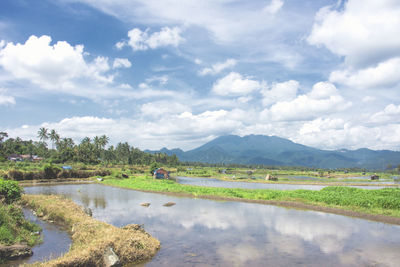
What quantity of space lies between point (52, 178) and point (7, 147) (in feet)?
310

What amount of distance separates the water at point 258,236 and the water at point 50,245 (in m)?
5.21

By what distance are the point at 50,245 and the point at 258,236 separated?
15952 millimetres

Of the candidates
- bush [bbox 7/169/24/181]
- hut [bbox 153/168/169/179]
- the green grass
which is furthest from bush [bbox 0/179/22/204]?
hut [bbox 153/168/169/179]

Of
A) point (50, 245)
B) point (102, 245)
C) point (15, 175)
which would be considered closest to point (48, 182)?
point (15, 175)

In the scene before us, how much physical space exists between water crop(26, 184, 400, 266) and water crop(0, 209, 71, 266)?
205 inches

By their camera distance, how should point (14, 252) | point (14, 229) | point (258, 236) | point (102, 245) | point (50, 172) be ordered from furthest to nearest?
point (50, 172) → point (258, 236) → point (14, 229) → point (14, 252) → point (102, 245)

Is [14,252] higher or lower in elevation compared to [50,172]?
lower

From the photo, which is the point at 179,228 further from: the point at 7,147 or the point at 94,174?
the point at 7,147

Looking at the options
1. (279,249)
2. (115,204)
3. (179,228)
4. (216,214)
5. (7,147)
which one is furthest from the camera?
(7,147)

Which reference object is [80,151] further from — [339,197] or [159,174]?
[339,197]

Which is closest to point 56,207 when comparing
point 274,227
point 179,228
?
point 179,228

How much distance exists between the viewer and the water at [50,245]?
51.8 feet

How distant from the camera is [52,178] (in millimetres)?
71688

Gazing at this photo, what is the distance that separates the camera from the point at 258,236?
21422 mm
